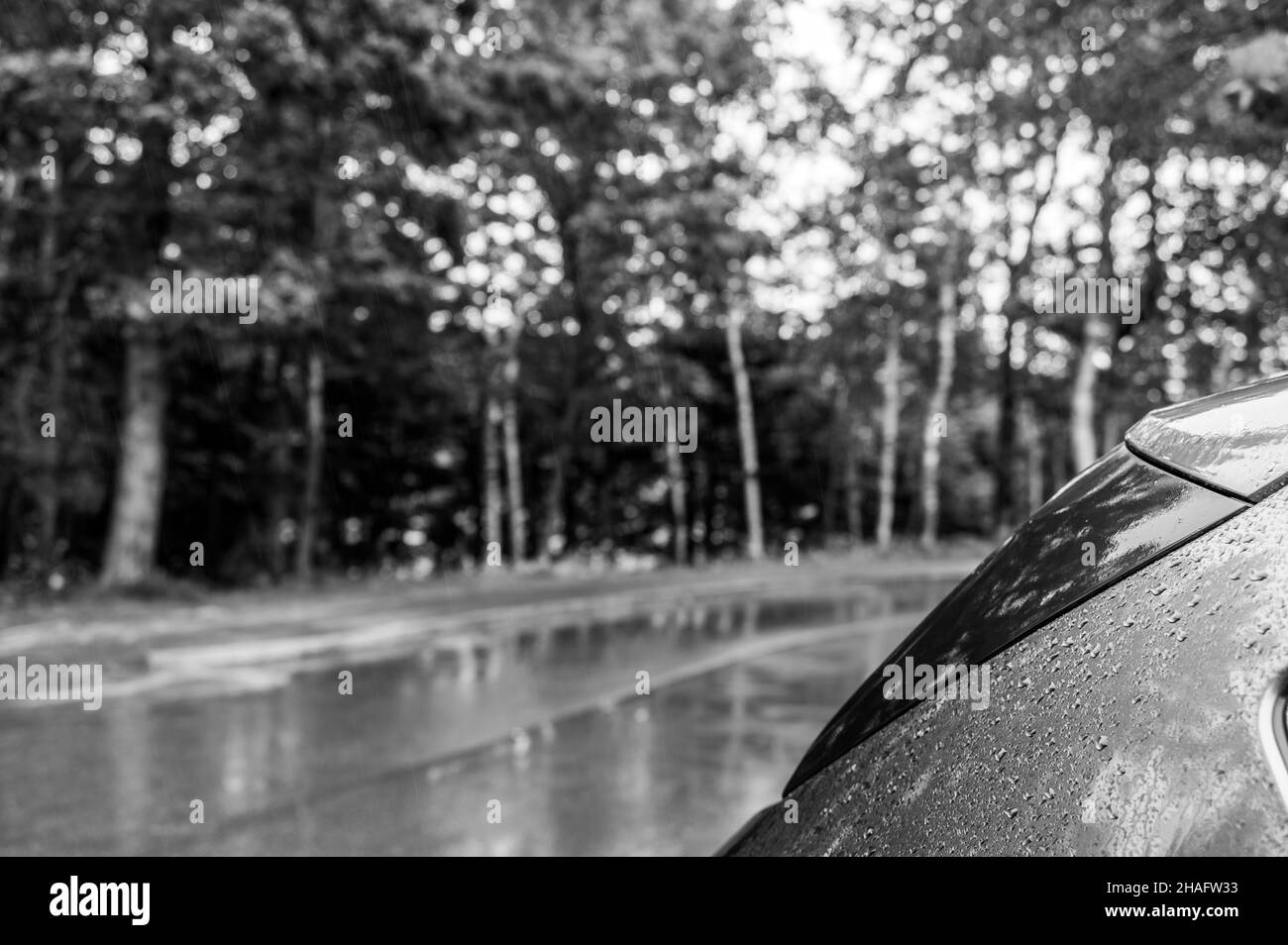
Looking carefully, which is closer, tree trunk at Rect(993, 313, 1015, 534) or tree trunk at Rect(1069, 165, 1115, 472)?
tree trunk at Rect(1069, 165, 1115, 472)

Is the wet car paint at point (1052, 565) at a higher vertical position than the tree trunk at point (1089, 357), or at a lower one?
lower

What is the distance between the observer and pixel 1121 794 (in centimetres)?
117

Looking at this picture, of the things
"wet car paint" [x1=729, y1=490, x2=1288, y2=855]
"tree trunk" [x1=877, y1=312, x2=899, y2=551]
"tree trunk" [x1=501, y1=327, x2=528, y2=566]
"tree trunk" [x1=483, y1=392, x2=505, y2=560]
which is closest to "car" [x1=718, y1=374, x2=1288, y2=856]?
"wet car paint" [x1=729, y1=490, x2=1288, y2=855]

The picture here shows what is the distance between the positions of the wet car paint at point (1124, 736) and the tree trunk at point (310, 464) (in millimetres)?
20464

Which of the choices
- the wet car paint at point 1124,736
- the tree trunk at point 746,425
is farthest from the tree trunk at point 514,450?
the wet car paint at point 1124,736

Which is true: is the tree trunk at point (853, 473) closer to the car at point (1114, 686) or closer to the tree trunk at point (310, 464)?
the tree trunk at point (310, 464)

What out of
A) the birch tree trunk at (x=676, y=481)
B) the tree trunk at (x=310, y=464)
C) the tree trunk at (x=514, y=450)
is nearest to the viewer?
the tree trunk at (x=310, y=464)

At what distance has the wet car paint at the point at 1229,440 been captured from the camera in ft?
4.18

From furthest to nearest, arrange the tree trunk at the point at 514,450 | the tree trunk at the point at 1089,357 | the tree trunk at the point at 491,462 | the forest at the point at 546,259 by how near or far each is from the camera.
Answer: the tree trunk at the point at 491,462 < the tree trunk at the point at 514,450 < the tree trunk at the point at 1089,357 < the forest at the point at 546,259

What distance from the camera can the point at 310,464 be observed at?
21.6m

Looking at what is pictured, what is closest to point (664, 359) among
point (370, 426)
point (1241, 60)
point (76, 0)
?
point (370, 426)

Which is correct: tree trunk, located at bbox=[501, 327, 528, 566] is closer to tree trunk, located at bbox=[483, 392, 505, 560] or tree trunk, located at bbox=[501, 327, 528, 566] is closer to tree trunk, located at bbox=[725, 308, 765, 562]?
tree trunk, located at bbox=[483, 392, 505, 560]

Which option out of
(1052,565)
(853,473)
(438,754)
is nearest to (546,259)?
(853,473)

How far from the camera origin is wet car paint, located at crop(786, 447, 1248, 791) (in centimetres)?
132
